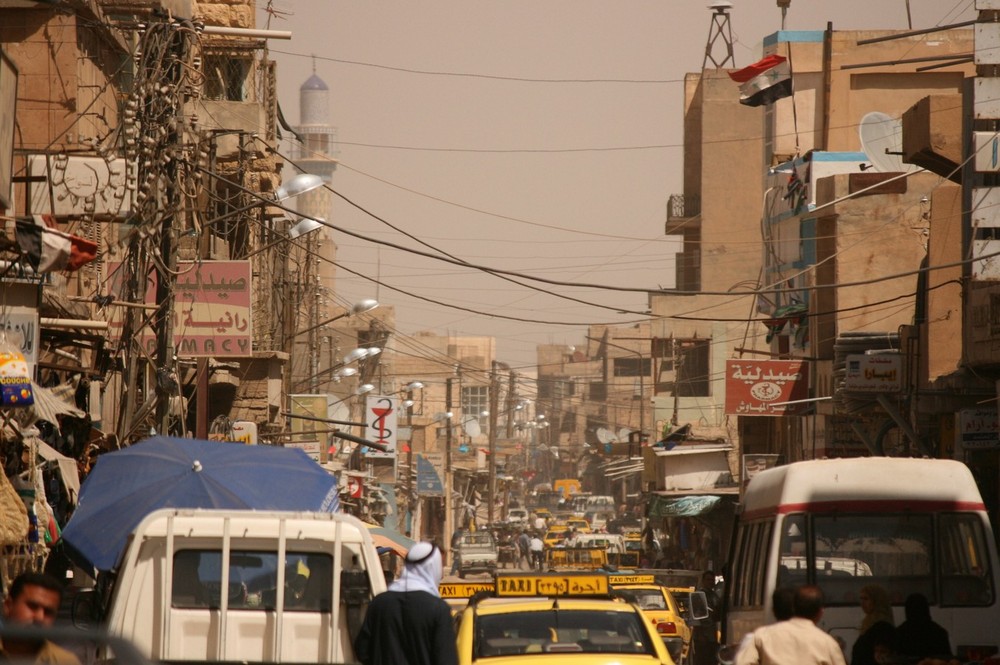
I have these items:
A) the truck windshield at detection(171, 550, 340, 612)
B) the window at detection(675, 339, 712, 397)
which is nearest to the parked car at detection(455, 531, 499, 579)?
the window at detection(675, 339, 712, 397)

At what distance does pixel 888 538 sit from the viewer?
479 inches

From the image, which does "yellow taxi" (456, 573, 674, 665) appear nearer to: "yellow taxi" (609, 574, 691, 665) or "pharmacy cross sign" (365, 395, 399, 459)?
"yellow taxi" (609, 574, 691, 665)

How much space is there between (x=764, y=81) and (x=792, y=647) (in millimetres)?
39621

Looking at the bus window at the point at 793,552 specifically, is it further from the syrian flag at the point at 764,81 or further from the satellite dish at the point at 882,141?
the syrian flag at the point at 764,81

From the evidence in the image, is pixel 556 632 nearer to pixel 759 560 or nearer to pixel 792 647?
pixel 792 647

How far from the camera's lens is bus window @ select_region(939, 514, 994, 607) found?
470 inches

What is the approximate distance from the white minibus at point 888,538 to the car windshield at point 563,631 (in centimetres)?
205

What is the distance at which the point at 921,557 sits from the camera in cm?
1206

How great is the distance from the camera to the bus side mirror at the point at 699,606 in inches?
523

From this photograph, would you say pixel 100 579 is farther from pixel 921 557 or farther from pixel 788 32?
pixel 788 32

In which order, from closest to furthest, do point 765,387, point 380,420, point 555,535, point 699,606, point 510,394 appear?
1. point 699,606
2. point 765,387
3. point 380,420
4. point 555,535
5. point 510,394

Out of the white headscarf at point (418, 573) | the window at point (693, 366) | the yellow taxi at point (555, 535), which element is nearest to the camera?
the white headscarf at point (418, 573)

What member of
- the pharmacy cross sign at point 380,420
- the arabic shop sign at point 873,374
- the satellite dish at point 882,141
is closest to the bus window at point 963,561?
the arabic shop sign at point 873,374

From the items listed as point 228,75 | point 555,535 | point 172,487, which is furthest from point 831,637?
point 555,535
